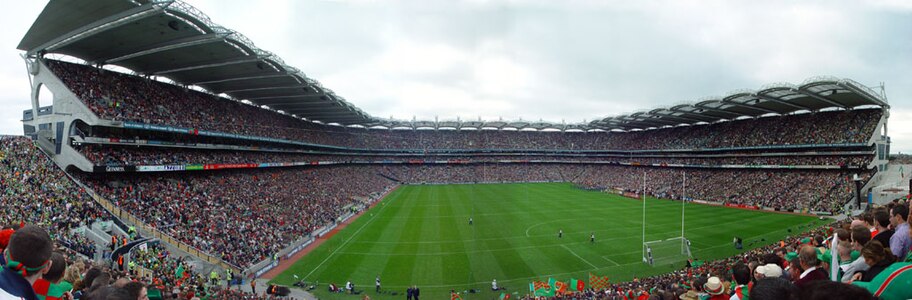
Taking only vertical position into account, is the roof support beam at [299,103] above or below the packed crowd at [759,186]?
above

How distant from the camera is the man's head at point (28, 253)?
10.0 feet

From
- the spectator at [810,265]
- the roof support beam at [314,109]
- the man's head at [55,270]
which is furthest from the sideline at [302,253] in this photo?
the spectator at [810,265]

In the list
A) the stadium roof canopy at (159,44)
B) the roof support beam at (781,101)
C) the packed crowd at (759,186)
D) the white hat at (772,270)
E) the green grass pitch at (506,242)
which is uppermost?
the stadium roof canopy at (159,44)

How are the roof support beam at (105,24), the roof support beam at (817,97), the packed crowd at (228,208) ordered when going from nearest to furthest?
the roof support beam at (105,24) → the packed crowd at (228,208) → the roof support beam at (817,97)

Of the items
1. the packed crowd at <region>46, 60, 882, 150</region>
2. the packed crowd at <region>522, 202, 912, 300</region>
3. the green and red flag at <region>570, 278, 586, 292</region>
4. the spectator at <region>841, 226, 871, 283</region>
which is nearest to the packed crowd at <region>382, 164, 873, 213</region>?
the packed crowd at <region>46, 60, 882, 150</region>

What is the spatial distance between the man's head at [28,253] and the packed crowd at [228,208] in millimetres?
20241

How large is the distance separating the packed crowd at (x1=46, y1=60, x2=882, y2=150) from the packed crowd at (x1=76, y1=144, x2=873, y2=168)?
1816 millimetres

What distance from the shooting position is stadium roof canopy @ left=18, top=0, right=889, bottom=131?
18.1 m

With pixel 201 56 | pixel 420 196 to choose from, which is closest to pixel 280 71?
pixel 201 56

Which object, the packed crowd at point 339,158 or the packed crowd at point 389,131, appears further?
the packed crowd at point 389,131

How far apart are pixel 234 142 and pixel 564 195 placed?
3994 centimetres

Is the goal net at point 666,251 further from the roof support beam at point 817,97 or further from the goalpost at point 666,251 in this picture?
the roof support beam at point 817,97

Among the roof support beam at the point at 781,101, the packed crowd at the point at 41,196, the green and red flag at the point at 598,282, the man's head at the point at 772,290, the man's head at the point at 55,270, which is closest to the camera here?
the man's head at the point at 772,290

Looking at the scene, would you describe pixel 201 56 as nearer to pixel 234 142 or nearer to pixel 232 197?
pixel 232 197
